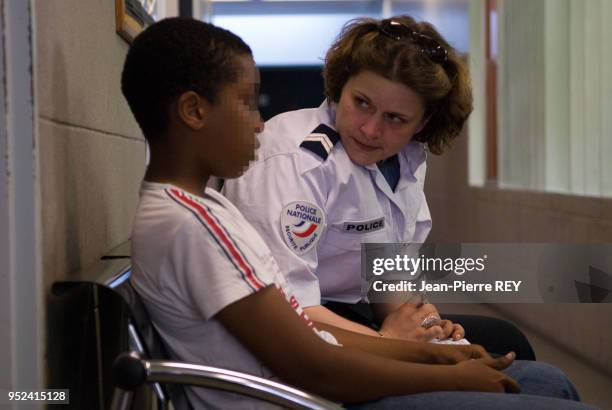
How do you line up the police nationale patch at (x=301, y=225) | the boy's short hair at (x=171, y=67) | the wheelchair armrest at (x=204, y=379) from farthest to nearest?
the police nationale patch at (x=301, y=225) < the boy's short hair at (x=171, y=67) < the wheelchair armrest at (x=204, y=379)

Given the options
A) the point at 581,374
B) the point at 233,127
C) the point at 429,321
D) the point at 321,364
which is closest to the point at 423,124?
the point at 429,321

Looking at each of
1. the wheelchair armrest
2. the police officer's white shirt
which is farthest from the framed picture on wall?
the wheelchair armrest

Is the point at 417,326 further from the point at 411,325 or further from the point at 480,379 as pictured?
the point at 480,379

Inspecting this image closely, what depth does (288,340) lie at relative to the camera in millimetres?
1018

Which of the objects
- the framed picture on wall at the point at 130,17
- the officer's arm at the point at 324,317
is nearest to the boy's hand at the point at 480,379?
the officer's arm at the point at 324,317

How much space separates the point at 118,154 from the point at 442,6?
5.65 m

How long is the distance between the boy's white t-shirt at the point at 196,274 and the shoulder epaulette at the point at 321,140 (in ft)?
1.44

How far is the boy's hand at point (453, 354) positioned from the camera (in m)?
1.28

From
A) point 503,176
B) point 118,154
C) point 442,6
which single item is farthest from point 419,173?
point 442,6

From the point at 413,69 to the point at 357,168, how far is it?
9.1 inches

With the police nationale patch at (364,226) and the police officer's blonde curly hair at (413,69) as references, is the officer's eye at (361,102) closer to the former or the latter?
the police officer's blonde curly hair at (413,69)

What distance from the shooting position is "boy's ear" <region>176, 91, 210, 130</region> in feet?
3.59

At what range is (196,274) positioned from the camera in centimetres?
99

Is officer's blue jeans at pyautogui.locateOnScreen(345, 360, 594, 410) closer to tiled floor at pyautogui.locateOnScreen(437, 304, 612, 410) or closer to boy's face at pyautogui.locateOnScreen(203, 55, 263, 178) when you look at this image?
boy's face at pyautogui.locateOnScreen(203, 55, 263, 178)
